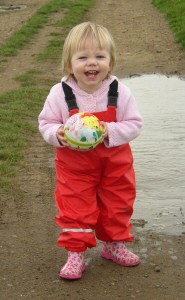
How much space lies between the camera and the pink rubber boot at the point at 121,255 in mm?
4281

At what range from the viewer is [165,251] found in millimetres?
4477

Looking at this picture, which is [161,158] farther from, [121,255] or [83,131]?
[83,131]

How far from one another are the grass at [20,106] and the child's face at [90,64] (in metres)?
1.86

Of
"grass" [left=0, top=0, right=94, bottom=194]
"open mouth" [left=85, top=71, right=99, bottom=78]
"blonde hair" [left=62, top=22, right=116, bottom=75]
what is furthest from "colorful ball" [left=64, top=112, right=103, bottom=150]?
"grass" [left=0, top=0, right=94, bottom=194]

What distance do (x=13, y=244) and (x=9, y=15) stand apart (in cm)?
1736

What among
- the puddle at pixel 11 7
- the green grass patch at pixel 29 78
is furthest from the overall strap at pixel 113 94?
the puddle at pixel 11 7

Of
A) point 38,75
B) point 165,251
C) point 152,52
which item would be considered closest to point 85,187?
point 165,251

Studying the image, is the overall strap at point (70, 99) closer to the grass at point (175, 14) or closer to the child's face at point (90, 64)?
the child's face at point (90, 64)

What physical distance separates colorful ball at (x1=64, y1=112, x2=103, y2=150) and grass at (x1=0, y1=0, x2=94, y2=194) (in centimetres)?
188

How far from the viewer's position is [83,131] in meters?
3.81

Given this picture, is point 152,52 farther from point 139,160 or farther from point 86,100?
point 86,100

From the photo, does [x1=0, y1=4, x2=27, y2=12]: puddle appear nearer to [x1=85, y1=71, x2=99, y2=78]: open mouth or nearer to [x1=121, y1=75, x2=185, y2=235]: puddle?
[x1=121, y1=75, x2=185, y2=235]: puddle

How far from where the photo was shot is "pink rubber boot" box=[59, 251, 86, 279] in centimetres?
410

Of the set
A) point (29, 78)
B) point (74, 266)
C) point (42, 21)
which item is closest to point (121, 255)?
point (74, 266)
